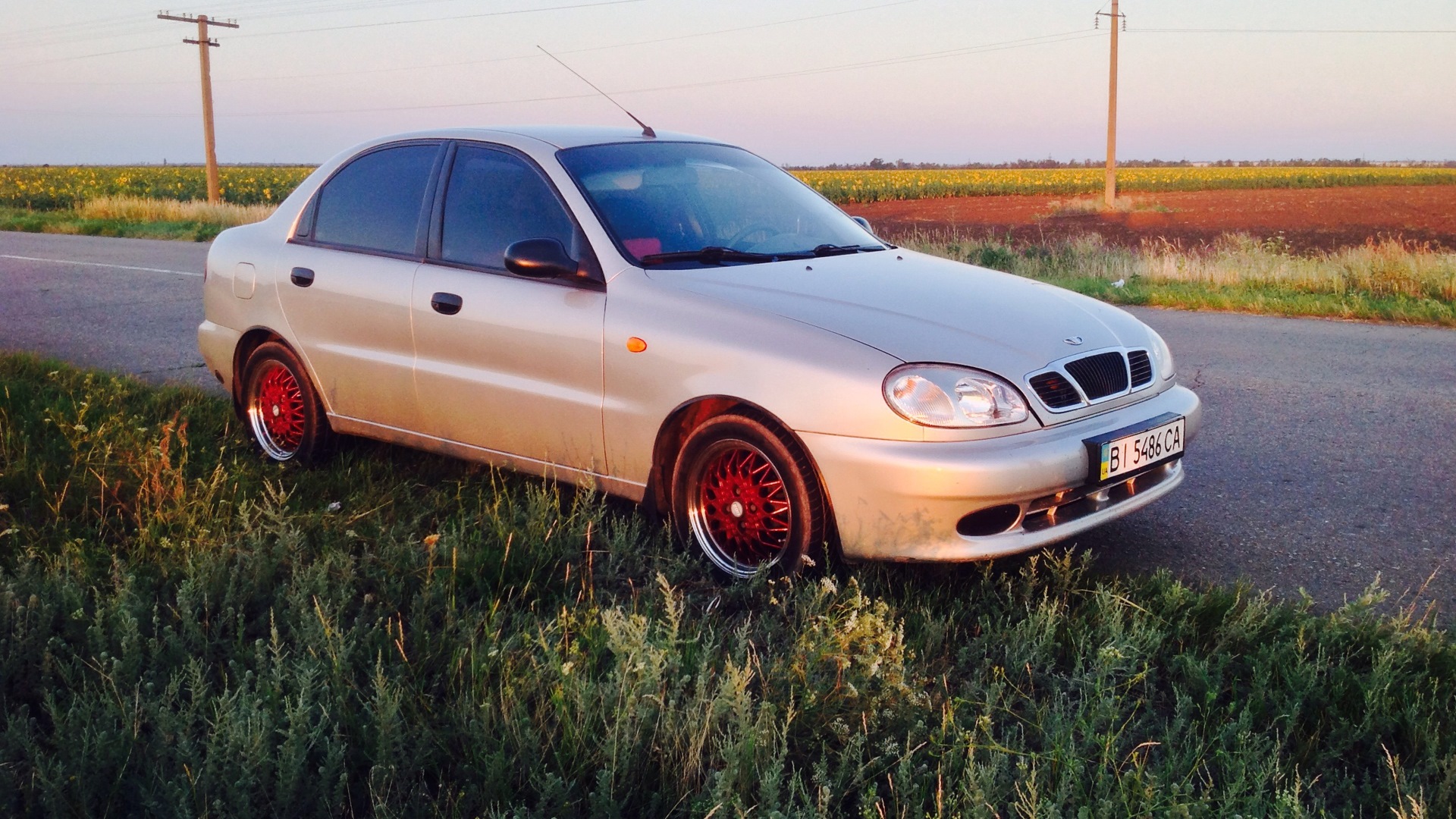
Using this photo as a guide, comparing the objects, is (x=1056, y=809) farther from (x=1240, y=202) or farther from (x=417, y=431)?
(x=1240, y=202)

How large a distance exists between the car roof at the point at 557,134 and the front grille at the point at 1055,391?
2.18 meters

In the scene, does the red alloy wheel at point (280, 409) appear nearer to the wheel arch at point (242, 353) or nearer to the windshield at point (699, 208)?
the wheel arch at point (242, 353)

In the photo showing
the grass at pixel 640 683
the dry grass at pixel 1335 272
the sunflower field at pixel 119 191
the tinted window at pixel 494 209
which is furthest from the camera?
the sunflower field at pixel 119 191

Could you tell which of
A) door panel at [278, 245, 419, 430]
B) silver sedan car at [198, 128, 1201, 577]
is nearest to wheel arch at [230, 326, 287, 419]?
silver sedan car at [198, 128, 1201, 577]

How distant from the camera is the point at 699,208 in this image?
4.86 m

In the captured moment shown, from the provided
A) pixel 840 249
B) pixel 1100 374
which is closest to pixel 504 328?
pixel 840 249

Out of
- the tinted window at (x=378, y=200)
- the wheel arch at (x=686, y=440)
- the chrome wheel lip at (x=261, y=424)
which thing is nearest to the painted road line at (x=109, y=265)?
the chrome wheel lip at (x=261, y=424)

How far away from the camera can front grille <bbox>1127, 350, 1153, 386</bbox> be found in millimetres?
4309

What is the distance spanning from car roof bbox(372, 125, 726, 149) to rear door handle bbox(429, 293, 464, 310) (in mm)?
725

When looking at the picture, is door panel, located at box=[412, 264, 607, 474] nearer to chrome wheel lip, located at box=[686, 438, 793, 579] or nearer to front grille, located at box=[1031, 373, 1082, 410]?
chrome wheel lip, located at box=[686, 438, 793, 579]

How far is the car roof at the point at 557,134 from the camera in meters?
4.97

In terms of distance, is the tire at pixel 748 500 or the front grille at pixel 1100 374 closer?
the tire at pixel 748 500

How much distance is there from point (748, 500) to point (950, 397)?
78 centimetres

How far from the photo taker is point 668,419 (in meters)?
4.14
